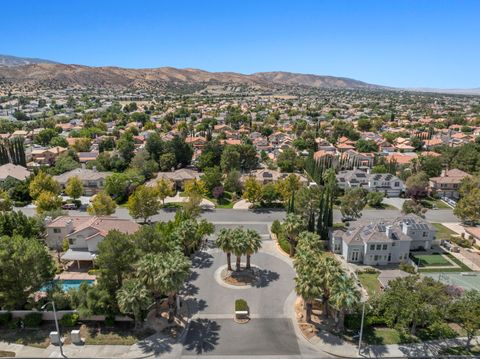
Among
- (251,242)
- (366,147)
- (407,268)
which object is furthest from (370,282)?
(366,147)

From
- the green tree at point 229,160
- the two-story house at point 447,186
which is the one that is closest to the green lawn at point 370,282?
the two-story house at point 447,186

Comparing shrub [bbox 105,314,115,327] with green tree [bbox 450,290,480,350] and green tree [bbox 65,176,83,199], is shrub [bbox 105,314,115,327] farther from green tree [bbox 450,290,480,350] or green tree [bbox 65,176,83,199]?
green tree [bbox 65,176,83,199]

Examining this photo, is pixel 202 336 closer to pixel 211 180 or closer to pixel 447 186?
pixel 211 180

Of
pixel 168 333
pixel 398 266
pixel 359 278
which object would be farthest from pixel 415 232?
pixel 168 333

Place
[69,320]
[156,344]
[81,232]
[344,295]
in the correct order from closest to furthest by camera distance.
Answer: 1. [344,295]
2. [156,344]
3. [69,320]
4. [81,232]

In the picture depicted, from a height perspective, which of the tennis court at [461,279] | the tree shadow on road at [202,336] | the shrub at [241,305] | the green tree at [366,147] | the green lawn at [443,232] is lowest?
the tree shadow on road at [202,336]

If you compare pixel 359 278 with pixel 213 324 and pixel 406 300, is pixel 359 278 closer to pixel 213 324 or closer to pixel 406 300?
pixel 406 300

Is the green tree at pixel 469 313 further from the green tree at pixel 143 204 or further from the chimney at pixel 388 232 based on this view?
the green tree at pixel 143 204
